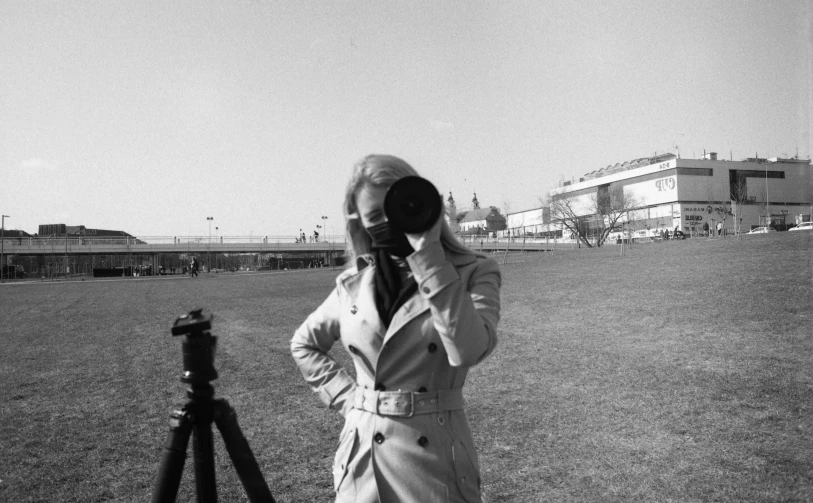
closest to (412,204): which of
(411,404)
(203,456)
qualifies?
(411,404)

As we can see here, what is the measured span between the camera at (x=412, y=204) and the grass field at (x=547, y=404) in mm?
1056

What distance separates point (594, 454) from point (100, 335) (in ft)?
44.9

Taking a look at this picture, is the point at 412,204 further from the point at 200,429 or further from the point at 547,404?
the point at 547,404

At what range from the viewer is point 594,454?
5730 mm

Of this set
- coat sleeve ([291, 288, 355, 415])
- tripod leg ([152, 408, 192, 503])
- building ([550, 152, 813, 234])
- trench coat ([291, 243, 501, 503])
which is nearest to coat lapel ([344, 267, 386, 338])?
trench coat ([291, 243, 501, 503])

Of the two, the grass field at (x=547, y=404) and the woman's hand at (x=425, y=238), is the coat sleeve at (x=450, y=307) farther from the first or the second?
the grass field at (x=547, y=404)

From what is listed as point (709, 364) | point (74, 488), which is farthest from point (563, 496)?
point (709, 364)

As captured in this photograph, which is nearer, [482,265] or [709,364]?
[482,265]

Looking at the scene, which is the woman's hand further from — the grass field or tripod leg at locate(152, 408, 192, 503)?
the grass field

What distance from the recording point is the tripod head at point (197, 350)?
195cm

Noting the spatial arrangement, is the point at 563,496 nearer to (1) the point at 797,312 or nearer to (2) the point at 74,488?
(2) the point at 74,488

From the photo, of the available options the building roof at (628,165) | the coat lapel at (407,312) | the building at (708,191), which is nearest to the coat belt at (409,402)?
the coat lapel at (407,312)

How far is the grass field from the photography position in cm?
518

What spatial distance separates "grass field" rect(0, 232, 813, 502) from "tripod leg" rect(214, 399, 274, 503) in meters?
0.59
